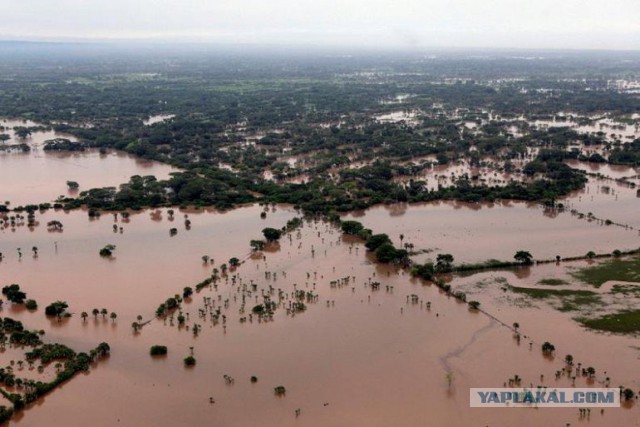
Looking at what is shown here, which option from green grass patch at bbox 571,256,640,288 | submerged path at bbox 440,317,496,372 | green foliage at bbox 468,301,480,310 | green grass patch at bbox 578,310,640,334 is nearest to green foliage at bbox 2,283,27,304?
submerged path at bbox 440,317,496,372

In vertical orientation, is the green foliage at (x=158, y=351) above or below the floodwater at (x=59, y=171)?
below

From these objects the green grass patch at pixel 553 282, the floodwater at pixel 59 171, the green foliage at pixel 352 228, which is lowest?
the green grass patch at pixel 553 282

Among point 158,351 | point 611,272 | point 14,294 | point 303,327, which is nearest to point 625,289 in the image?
point 611,272

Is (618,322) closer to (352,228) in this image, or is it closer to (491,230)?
(491,230)

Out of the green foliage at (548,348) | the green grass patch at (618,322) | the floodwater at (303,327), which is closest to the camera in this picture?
the floodwater at (303,327)

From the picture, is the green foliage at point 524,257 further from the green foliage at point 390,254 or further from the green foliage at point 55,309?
the green foliage at point 55,309

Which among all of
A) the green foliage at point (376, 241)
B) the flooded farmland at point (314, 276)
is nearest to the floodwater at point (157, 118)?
the flooded farmland at point (314, 276)
